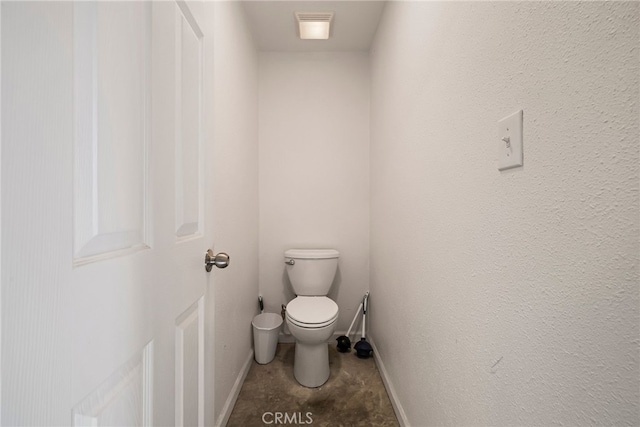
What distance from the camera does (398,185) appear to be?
153 cm

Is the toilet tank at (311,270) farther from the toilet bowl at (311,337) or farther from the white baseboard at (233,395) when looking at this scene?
the white baseboard at (233,395)

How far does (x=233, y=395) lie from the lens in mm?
1560

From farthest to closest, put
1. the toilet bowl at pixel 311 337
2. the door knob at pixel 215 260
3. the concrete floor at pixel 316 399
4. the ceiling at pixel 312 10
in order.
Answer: the ceiling at pixel 312 10
the toilet bowl at pixel 311 337
the concrete floor at pixel 316 399
the door knob at pixel 215 260

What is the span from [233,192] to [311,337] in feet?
2.98

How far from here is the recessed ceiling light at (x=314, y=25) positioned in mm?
1870

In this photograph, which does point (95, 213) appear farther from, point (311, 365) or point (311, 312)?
point (311, 365)

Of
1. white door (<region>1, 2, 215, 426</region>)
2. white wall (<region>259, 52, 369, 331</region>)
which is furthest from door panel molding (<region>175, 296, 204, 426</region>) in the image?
white wall (<region>259, 52, 369, 331</region>)

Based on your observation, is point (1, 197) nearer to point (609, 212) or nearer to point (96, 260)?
point (96, 260)

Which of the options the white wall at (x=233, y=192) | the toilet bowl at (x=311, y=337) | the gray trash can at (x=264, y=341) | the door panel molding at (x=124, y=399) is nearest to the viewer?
the door panel molding at (x=124, y=399)

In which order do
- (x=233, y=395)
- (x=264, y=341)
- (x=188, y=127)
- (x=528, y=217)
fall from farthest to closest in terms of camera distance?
(x=264, y=341) → (x=233, y=395) → (x=188, y=127) → (x=528, y=217)

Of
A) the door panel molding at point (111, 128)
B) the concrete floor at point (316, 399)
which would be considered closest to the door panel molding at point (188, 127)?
the door panel molding at point (111, 128)

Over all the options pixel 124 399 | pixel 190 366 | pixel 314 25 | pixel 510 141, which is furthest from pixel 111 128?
pixel 314 25

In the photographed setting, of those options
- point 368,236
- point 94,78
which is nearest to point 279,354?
point 368,236

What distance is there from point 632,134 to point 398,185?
3.70 feet
